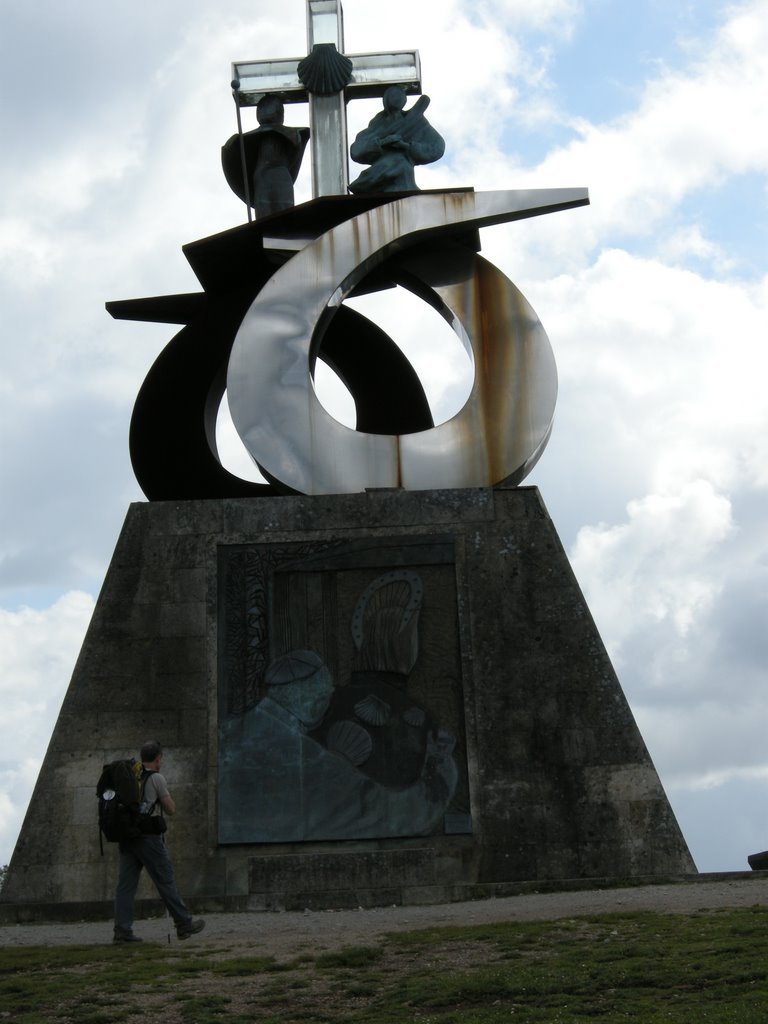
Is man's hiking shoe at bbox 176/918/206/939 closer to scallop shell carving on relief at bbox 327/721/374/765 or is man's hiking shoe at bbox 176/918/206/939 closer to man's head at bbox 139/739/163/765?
man's head at bbox 139/739/163/765

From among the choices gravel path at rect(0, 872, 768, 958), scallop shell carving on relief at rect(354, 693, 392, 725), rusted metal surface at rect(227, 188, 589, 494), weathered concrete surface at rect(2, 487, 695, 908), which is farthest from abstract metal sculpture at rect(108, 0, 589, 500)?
gravel path at rect(0, 872, 768, 958)

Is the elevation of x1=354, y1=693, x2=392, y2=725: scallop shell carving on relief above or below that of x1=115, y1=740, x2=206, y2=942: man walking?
above

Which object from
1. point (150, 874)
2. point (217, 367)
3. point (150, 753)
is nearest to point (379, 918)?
point (150, 874)

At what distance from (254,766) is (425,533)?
9.55 feet

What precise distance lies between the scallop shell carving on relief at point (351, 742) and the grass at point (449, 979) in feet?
13.1

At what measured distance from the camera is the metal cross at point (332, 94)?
1855cm

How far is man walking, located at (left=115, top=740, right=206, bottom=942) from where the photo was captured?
10391 mm

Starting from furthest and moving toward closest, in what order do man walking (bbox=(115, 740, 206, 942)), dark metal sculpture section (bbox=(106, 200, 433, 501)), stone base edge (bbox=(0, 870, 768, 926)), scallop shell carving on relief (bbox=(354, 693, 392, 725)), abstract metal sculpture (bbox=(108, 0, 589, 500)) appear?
dark metal sculpture section (bbox=(106, 200, 433, 501)) → abstract metal sculpture (bbox=(108, 0, 589, 500)) → scallop shell carving on relief (bbox=(354, 693, 392, 725)) → stone base edge (bbox=(0, 870, 768, 926)) → man walking (bbox=(115, 740, 206, 942))

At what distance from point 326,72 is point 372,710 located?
8.87 meters

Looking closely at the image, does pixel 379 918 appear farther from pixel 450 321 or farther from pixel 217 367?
pixel 217 367

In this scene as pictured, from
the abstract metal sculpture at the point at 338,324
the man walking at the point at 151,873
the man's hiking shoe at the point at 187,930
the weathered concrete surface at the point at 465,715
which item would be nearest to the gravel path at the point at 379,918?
the man's hiking shoe at the point at 187,930

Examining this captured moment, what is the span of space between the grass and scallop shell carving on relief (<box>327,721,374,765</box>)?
13.1ft

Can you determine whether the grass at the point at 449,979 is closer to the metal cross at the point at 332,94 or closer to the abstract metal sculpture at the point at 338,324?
the abstract metal sculpture at the point at 338,324

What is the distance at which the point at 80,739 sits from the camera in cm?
1440
